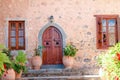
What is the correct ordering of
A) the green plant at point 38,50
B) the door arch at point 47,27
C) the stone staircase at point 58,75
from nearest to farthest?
the stone staircase at point 58,75 < the green plant at point 38,50 < the door arch at point 47,27

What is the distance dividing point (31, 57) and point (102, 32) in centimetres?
290

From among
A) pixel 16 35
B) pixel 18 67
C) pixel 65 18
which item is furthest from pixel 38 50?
pixel 18 67

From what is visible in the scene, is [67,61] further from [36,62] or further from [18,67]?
[18,67]

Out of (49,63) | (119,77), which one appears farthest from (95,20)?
(119,77)

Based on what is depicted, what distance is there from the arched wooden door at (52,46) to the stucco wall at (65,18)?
305mm

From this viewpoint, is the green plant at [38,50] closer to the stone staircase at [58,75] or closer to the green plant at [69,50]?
the stone staircase at [58,75]

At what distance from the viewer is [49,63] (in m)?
11.9

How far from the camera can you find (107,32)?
478 inches

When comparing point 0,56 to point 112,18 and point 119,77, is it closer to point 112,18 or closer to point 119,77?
point 119,77

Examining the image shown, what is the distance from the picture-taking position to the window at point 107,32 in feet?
39.6

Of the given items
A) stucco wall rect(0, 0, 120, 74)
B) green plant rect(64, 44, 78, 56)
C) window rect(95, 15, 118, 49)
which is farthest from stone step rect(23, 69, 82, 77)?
window rect(95, 15, 118, 49)

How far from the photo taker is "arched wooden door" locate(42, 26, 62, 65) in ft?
39.2

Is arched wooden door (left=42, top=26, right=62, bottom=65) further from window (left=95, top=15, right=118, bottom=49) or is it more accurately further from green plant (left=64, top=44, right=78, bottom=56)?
window (left=95, top=15, right=118, bottom=49)

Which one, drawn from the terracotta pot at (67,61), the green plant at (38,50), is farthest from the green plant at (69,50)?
the green plant at (38,50)
